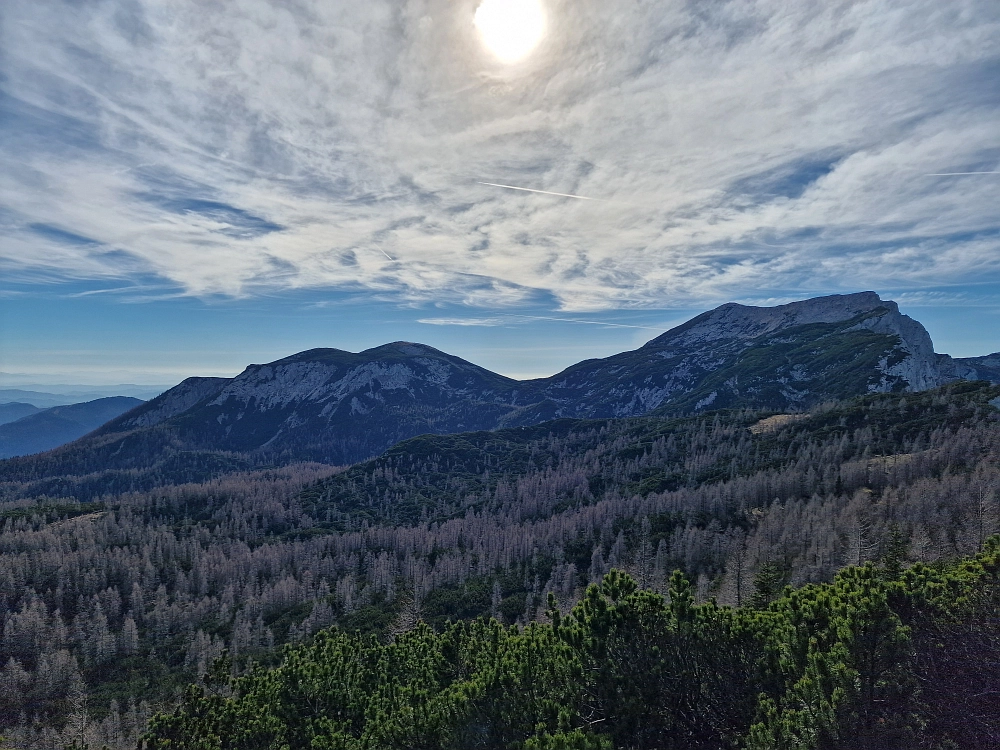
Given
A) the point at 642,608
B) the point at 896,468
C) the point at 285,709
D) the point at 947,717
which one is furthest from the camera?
the point at 896,468

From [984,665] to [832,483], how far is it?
708 feet

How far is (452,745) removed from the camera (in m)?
24.5

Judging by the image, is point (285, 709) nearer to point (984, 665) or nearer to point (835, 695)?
point (835, 695)

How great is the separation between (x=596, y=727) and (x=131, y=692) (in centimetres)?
17606

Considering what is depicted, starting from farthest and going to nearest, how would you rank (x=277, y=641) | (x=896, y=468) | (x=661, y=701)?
1. (x=896, y=468)
2. (x=277, y=641)
3. (x=661, y=701)

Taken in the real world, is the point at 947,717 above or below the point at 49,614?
above

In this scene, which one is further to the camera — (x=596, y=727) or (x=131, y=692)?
(x=131, y=692)

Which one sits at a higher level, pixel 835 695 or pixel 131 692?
pixel 835 695

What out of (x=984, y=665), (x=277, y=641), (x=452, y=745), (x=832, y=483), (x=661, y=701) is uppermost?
(x=984, y=665)

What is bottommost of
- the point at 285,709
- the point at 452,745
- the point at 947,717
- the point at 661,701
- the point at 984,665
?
the point at 285,709

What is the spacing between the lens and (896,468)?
188 metres

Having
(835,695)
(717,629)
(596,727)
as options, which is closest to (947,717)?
(835,695)

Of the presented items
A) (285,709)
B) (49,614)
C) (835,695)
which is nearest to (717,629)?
(835,695)

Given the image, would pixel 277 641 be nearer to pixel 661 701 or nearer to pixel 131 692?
pixel 131 692
